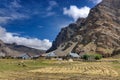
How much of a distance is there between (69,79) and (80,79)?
1723mm

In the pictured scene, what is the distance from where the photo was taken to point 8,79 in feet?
139

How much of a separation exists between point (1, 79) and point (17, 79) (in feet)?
7.88

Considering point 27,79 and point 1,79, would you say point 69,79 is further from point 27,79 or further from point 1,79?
point 1,79

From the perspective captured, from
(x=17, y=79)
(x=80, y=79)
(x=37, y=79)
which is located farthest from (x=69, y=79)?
(x=17, y=79)

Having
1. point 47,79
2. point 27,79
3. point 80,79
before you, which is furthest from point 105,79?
point 27,79

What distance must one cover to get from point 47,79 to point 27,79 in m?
3.17

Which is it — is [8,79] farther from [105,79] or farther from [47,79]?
[105,79]

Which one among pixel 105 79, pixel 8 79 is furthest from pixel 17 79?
pixel 105 79

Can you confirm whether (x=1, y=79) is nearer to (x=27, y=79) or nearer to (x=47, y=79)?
(x=27, y=79)

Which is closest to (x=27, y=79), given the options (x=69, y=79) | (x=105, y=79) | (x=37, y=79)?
(x=37, y=79)

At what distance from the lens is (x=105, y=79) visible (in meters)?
43.3

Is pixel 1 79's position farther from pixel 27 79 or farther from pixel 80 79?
pixel 80 79

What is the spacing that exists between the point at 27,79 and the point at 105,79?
11956 millimetres

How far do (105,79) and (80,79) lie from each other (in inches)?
155
